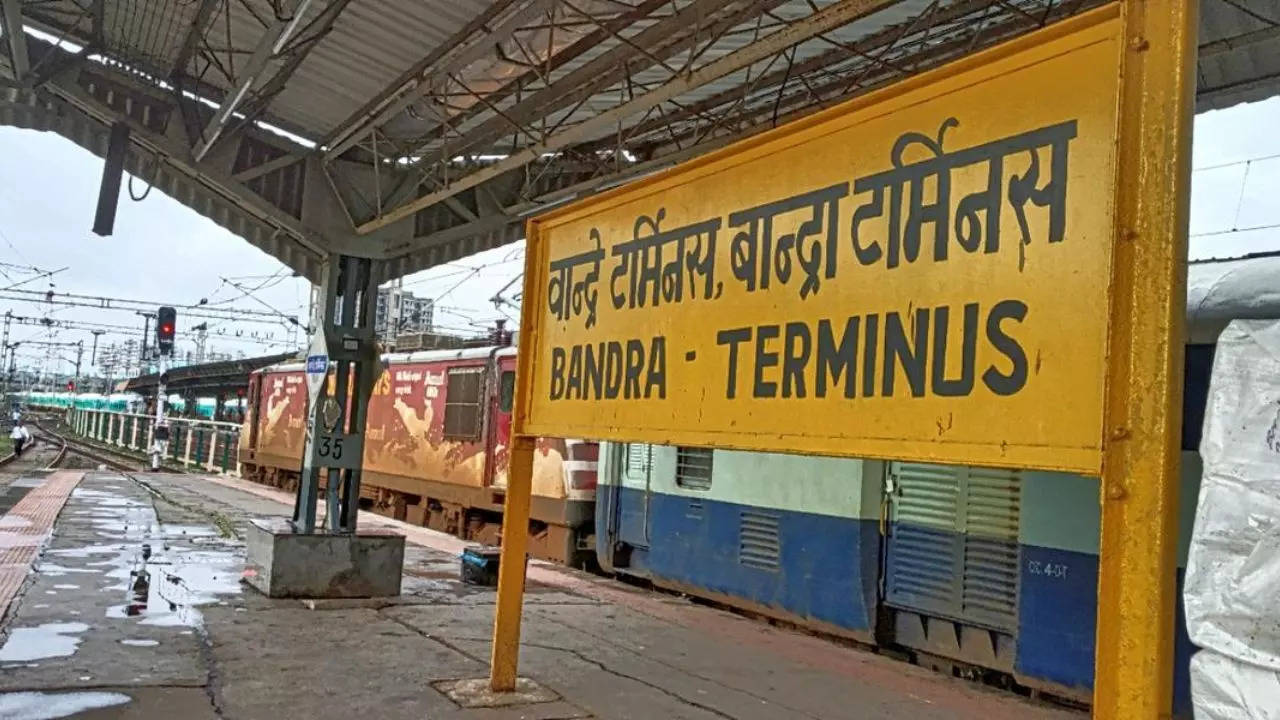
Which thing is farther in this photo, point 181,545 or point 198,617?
point 181,545

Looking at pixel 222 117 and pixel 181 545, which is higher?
pixel 222 117

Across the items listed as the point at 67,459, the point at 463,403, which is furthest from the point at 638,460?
the point at 67,459

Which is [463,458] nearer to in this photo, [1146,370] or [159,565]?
[159,565]

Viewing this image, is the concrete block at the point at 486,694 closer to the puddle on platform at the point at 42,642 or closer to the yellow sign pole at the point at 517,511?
the yellow sign pole at the point at 517,511

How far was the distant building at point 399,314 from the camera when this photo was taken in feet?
106

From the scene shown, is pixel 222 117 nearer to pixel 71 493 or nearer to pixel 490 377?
pixel 490 377

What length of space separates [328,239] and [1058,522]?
21.3 ft

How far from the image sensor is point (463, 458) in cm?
1327

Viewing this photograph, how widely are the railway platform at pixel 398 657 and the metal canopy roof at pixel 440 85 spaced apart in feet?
11.0

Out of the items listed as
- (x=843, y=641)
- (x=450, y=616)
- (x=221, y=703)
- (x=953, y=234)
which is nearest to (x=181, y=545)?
(x=450, y=616)

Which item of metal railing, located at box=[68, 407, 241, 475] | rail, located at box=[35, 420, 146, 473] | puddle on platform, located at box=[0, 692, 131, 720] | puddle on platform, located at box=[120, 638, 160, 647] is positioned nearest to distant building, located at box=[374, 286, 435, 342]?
metal railing, located at box=[68, 407, 241, 475]

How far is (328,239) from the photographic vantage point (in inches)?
353

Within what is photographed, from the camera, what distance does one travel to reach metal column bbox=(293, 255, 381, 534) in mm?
8375

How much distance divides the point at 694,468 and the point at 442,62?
13.5 ft
